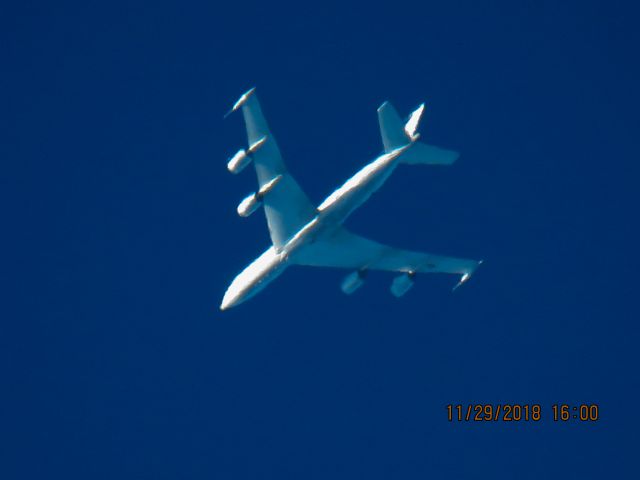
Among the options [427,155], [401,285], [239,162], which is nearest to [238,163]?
[239,162]

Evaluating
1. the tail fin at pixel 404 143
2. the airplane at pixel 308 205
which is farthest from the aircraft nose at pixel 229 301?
the tail fin at pixel 404 143

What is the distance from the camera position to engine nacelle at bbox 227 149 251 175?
48.9m

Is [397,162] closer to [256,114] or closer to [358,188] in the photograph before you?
[358,188]

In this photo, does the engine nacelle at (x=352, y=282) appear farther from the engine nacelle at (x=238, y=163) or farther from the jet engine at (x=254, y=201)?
the engine nacelle at (x=238, y=163)

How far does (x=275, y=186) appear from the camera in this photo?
51.0 meters

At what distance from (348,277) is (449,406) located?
9712 millimetres

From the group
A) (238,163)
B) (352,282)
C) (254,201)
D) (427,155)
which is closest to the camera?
(238,163)

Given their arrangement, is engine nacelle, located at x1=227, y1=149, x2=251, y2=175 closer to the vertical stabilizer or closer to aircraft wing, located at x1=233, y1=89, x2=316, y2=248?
aircraft wing, located at x1=233, y1=89, x2=316, y2=248

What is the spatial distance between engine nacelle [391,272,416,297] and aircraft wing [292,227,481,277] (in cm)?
100

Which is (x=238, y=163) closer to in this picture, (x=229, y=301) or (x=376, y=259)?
(x=229, y=301)

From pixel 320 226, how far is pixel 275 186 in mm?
3331

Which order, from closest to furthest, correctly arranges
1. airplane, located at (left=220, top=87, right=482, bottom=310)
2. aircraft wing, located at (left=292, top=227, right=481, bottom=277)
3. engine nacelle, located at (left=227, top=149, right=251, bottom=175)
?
engine nacelle, located at (left=227, top=149, right=251, bottom=175) → airplane, located at (left=220, top=87, right=482, bottom=310) → aircraft wing, located at (left=292, top=227, right=481, bottom=277)

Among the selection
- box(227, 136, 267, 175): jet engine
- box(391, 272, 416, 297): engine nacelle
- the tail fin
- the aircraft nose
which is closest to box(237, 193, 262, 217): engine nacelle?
box(227, 136, 267, 175): jet engine

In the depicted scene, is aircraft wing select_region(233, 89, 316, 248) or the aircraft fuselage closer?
aircraft wing select_region(233, 89, 316, 248)
